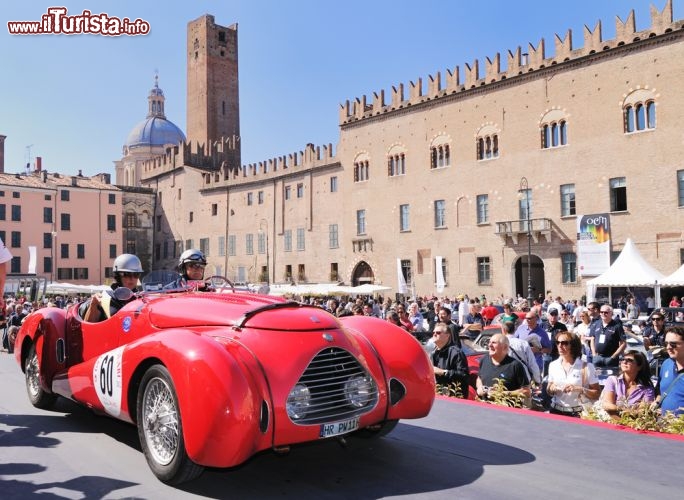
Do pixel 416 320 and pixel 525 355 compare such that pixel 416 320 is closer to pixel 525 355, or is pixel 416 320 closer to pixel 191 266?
pixel 525 355

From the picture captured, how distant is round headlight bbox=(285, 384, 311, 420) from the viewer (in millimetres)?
4156

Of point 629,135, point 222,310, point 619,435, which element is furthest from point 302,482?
point 629,135

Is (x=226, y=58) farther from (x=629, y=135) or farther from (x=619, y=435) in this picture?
(x=619, y=435)

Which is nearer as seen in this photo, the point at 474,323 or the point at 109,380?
the point at 109,380

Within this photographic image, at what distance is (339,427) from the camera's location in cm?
432

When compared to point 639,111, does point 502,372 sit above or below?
below

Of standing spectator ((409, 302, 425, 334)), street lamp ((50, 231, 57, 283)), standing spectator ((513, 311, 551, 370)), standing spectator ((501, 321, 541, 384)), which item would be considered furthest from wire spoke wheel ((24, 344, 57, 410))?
street lamp ((50, 231, 57, 283))

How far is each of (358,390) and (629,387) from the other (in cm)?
307

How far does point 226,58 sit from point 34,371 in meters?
61.1

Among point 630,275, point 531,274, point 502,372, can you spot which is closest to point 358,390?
point 502,372

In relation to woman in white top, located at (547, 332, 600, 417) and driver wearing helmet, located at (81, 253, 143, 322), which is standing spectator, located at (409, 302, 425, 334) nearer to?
woman in white top, located at (547, 332, 600, 417)

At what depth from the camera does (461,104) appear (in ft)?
121

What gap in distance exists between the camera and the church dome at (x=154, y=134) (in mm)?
80188

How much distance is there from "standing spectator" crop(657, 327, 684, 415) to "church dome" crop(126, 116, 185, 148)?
262 ft
